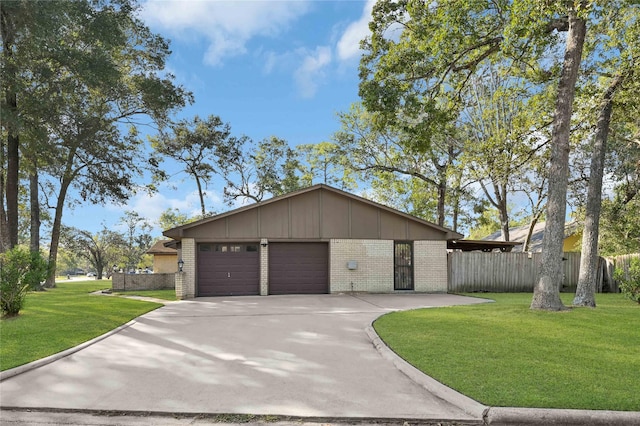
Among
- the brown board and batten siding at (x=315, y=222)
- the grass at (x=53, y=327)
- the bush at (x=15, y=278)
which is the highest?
the brown board and batten siding at (x=315, y=222)

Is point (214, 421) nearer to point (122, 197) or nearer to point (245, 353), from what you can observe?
point (245, 353)

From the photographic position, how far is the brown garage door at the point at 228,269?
674 inches

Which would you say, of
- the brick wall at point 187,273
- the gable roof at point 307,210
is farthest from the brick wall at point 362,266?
the brick wall at point 187,273

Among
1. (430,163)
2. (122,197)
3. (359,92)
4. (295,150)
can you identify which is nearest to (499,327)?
(359,92)

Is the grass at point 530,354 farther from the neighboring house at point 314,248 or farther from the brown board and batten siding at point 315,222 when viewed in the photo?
the brown board and batten siding at point 315,222

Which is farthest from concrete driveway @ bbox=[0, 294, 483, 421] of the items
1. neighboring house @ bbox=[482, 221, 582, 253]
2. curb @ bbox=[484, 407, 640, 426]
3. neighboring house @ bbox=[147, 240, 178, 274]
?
neighboring house @ bbox=[147, 240, 178, 274]

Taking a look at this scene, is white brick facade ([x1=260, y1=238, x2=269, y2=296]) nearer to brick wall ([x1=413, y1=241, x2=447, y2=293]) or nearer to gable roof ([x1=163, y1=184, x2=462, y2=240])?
gable roof ([x1=163, y1=184, x2=462, y2=240])

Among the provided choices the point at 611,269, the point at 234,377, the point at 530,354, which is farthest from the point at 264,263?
the point at 611,269

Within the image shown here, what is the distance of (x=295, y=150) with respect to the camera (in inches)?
1430

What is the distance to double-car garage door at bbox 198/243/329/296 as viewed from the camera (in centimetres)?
1719

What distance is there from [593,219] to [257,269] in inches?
470

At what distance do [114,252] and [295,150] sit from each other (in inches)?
1196

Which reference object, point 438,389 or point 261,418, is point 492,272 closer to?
point 438,389

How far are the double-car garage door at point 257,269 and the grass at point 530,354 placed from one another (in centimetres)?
829
